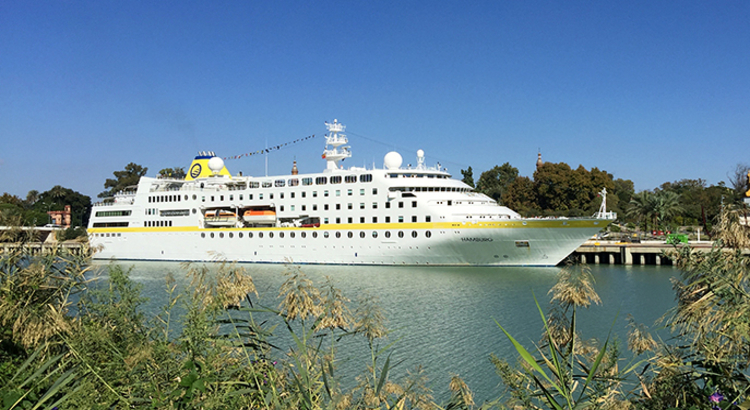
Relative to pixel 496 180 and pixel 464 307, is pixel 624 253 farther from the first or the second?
pixel 496 180

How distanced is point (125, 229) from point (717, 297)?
4334cm

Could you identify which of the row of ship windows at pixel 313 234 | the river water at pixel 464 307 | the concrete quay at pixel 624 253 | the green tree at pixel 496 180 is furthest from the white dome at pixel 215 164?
the green tree at pixel 496 180

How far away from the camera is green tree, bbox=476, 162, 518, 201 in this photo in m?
67.9

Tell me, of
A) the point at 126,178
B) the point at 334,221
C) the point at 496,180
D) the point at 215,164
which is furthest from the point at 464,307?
the point at 126,178

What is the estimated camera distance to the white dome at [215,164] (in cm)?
4266

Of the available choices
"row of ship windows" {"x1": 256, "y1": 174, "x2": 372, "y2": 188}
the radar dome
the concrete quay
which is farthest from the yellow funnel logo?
the concrete quay

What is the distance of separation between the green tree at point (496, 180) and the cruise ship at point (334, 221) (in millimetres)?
32218

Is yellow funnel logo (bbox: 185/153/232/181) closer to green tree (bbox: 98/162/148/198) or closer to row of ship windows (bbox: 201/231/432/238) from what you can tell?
row of ship windows (bbox: 201/231/432/238)

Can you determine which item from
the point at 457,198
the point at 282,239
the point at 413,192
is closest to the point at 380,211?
the point at 413,192

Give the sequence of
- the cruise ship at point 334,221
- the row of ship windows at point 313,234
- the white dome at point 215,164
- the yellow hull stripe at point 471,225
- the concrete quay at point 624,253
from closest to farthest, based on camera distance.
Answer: the yellow hull stripe at point 471,225 < the cruise ship at point 334,221 < the row of ship windows at point 313,234 < the concrete quay at point 624,253 < the white dome at point 215,164

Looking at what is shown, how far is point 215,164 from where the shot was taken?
42.7 m

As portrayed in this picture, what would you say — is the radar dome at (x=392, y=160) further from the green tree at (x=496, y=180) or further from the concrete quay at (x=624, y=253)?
the green tree at (x=496, y=180)

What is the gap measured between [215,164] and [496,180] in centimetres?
3975

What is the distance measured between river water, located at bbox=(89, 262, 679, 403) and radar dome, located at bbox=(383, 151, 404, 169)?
6.73 meters
